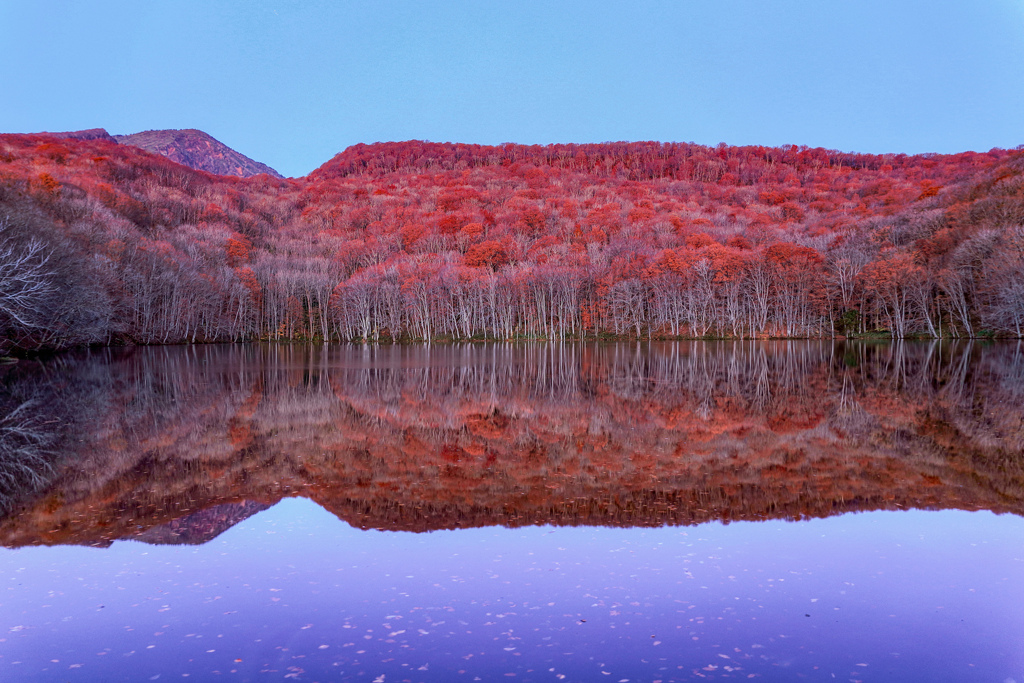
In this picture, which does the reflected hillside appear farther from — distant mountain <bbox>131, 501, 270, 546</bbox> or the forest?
the forest

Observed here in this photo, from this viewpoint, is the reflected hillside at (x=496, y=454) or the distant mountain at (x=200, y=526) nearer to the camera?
the distant mountain at (x=200, y=526)

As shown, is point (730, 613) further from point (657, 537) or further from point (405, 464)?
point (405, 464)

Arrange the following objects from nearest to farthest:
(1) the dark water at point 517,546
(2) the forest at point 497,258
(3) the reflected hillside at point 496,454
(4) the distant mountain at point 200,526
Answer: (1) the dark water at point 517,546, (4) the distant mountain at point 200,526, (3) the reflected hillside at point 496,454, (2) the forest at point 497,258

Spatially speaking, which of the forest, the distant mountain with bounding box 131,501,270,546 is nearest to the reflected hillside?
the distant mountain with bounding box 131,501,270,546

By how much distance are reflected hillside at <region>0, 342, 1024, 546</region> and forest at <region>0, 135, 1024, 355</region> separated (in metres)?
18.4

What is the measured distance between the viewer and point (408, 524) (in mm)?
9125

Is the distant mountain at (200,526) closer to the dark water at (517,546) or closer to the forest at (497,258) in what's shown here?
the dark water at (517,546)

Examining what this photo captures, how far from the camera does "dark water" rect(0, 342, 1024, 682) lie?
5.50 metres

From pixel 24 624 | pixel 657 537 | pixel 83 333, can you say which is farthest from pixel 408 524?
pixel 83 333

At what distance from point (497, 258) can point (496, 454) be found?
79.8 meters

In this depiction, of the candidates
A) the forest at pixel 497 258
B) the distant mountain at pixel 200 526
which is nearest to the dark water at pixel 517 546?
the distant mountain at pixel 200 526

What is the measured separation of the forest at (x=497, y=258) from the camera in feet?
186

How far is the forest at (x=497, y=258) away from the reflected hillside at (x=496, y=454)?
18.4 metres

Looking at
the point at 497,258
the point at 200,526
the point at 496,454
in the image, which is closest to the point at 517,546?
the point at 200,526
